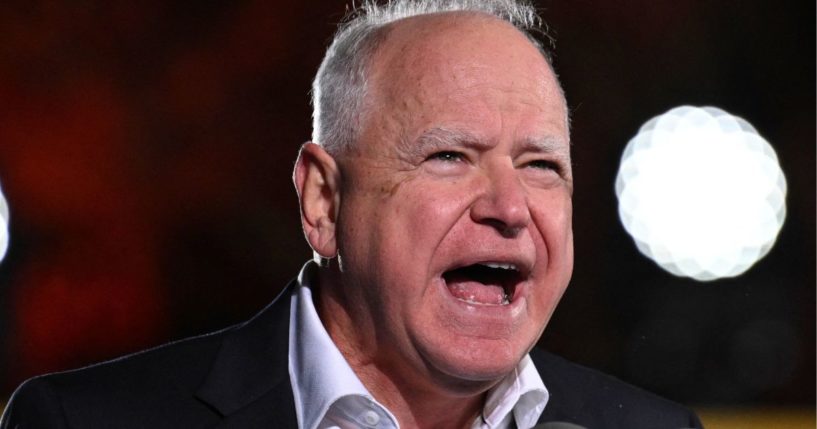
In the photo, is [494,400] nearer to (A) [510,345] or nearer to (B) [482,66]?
(A) [510,345]

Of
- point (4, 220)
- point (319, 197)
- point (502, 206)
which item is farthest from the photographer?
point (4, 220)

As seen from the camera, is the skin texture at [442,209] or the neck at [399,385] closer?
the skin texture at [442,209]

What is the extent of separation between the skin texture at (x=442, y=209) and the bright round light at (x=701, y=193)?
2366mm

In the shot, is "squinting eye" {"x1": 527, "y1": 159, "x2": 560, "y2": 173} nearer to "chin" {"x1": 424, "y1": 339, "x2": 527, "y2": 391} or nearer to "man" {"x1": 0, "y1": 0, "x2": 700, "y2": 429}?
"man" {"x1": 0, "y1": 0, "x2": 700, "y2": 429}

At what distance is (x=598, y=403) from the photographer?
210 cm

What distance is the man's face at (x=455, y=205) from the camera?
1.70 metres

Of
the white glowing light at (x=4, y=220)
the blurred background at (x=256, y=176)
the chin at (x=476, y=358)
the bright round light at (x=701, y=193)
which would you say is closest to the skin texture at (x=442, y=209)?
the chin at (x=476, y=358)

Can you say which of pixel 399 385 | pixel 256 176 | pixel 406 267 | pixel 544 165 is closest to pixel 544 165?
pixel 544 165

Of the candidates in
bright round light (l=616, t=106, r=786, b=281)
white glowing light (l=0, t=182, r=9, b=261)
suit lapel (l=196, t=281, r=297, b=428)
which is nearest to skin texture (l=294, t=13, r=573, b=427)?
suit lapel (l=196, t=281, r=297, b=428)

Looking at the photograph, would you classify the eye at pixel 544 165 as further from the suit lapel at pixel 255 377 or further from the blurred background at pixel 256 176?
the blurred background at pixel 256 176

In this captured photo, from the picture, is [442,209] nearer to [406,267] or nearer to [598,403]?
[406,267]

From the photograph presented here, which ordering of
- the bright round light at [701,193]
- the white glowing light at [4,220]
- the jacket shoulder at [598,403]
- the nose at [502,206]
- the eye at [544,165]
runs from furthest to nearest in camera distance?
the bright round light at [701,193] → the white glowing light at [4,220] → the jacket shoulder at [598,403] → the eye at [544,165] → the nose at [502,206]

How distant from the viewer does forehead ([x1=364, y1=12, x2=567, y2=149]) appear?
5.77 ft

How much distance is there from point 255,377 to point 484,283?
0.39 metres
